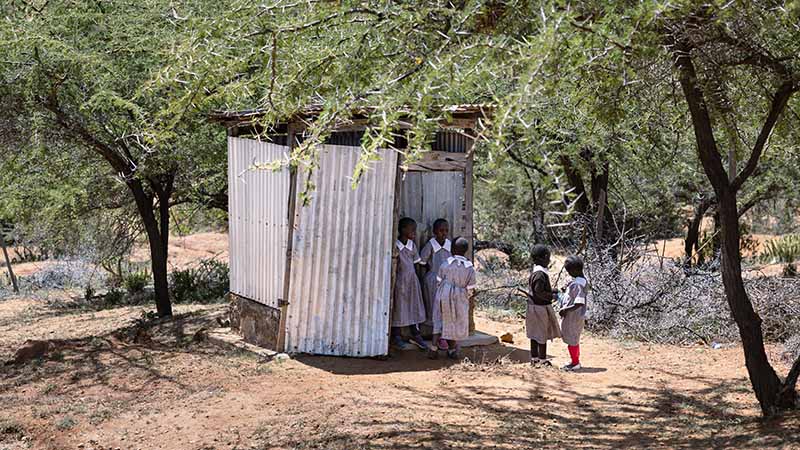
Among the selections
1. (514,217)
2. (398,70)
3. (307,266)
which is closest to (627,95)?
(398,70)

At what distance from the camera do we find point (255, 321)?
10.4 meters

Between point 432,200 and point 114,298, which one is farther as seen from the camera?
point 114,298

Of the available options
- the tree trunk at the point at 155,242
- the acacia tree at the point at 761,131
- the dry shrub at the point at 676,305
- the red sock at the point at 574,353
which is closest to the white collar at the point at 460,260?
the red sock at the point at 574,353

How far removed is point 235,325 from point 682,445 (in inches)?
240

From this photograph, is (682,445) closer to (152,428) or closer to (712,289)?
(152,428)

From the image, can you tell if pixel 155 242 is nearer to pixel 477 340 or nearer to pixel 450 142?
pixel 450 142

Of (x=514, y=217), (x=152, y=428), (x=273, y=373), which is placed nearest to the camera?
(x=152, y=428)

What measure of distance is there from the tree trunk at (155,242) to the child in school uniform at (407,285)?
4.60 m

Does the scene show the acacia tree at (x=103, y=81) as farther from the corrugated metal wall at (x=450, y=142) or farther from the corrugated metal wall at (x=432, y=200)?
the corrugated metal wall at (x=450, y=142)

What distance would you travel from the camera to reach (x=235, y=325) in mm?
11023

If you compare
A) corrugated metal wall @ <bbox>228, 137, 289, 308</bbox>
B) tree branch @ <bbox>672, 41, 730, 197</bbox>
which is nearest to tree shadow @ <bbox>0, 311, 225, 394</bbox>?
corrugated metal wall @ <bbox>228, 137, 289, 308</bbox>

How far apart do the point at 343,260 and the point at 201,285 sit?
335 inches

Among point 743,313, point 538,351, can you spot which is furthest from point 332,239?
point 743,313

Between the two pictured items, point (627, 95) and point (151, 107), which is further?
point (151, 107)
